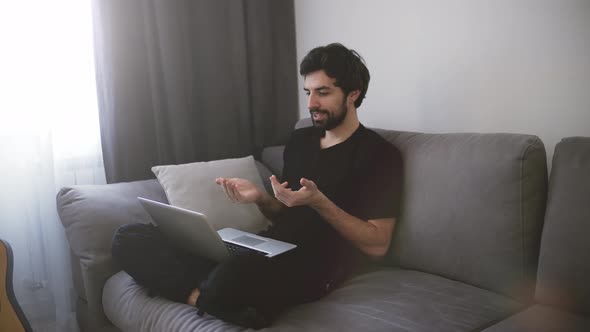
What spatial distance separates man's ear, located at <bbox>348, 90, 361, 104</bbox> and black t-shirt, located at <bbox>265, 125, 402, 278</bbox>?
13 cm

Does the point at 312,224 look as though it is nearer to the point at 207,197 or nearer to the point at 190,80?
the point at 207,197

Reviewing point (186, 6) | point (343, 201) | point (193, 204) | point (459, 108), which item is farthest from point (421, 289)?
point (186, 6)

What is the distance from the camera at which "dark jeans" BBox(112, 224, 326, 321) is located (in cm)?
123

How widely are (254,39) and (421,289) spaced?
1677 millimetres

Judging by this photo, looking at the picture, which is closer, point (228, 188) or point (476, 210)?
point (476, 210)

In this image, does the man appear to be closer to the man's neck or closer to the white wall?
the man's neck

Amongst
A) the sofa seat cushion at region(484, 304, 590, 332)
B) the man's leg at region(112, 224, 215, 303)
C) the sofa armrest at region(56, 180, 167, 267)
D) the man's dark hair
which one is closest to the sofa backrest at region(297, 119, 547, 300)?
the sofa seat cushion at region(484, 304, 590, 332)

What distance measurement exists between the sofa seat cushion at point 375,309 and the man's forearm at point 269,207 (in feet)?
1.38

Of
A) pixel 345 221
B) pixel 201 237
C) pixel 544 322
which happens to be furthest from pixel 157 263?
pixel 544 322

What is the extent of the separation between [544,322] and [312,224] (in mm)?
728

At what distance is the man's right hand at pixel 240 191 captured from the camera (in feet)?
5.26

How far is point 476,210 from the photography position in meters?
1.41

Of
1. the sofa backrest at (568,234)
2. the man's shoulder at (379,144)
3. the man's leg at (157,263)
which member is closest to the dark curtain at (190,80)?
the man's leg at (157,263)

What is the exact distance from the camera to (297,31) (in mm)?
2729
